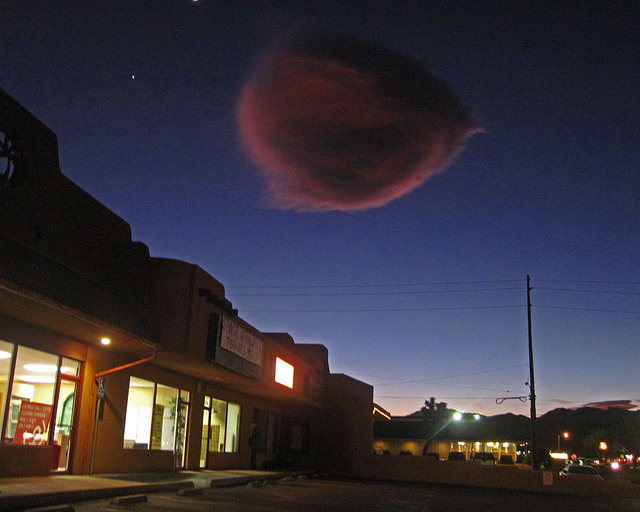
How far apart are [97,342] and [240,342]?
6738 millimetres

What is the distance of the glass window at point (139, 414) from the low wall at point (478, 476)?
18.9 metres

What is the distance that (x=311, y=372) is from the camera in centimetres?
3612

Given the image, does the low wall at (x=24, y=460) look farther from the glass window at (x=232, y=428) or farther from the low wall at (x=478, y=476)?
the low wall at (x=478, y=476)

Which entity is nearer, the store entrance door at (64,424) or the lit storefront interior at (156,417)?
the store entrance door at (64,424)

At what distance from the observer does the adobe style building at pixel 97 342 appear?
549 inches

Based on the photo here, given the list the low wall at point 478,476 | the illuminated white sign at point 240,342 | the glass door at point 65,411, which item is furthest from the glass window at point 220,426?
the low wall at point 478,476

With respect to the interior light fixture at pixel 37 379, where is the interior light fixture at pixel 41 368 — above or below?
above

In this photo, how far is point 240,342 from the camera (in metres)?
22.7

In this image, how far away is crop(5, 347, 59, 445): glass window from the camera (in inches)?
563

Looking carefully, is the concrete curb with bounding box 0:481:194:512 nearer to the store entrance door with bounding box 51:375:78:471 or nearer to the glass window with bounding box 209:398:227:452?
the store entrance door with bounding box 51:375:78:471

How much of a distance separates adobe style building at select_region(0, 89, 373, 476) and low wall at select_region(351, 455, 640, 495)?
11.9 meters

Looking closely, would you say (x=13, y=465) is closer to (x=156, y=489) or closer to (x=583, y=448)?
(x=156, y=489)

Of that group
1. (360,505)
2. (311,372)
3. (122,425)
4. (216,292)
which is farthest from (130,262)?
(311,372)

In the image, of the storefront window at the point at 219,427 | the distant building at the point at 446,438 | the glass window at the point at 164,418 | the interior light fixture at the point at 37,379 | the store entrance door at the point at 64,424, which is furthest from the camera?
the distant building at the point at 446,438
